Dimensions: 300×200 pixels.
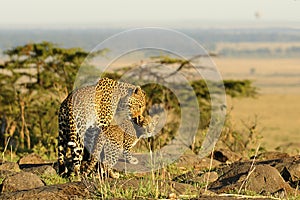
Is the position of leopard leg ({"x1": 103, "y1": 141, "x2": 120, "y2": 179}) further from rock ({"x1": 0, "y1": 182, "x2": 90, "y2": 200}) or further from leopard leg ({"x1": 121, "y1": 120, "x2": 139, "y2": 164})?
rock ({"x1": 0, "y1": 182, "x2": 90, "y2": 200})

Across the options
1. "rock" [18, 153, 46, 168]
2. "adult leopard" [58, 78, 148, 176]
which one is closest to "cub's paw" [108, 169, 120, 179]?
"adult leopard" [58, 78, 148, 176]

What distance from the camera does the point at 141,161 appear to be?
8.67 meters

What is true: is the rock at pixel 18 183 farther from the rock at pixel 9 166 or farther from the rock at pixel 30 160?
the rock at pixel 30 160

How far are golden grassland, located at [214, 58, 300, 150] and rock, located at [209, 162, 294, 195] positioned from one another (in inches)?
177

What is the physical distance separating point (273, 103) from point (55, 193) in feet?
180

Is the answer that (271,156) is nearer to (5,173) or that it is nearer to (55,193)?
(5,173)

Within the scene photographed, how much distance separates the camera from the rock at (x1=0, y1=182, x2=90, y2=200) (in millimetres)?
5695

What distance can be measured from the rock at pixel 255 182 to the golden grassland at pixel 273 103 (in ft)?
14.8

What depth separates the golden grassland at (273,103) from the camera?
Result: 3466 cm

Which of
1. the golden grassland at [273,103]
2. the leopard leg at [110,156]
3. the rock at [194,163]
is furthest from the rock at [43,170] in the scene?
the golden grassland at [273,103]

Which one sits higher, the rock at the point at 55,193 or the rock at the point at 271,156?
the rock at the point at 55,193

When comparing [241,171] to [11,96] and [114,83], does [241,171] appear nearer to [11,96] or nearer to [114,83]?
[114,83]

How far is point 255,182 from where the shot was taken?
22.3 feet

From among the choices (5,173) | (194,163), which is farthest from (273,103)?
(5,173)
